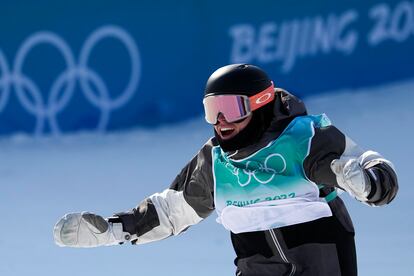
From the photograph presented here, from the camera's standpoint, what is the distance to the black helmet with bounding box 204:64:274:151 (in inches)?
151

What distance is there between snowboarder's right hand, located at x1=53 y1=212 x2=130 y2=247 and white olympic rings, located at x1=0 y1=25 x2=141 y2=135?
620 cm

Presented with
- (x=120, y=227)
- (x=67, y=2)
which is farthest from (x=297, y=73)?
(x=120, y=227)

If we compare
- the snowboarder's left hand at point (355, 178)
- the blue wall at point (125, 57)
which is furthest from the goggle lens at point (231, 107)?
the blue wall at point (125, 57)

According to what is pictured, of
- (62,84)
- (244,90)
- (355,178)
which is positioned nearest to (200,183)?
(244,90)

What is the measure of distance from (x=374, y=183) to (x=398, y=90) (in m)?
7.60

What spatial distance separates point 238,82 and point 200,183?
1.36 feet

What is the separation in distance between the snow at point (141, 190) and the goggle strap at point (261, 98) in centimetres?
231

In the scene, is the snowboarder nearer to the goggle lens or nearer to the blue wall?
the goggle lens

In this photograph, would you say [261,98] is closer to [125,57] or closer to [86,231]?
[86,231]

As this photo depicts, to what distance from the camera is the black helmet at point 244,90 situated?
385cm

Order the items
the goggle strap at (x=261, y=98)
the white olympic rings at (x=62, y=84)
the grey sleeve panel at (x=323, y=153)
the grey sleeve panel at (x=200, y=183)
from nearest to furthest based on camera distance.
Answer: the grey sleeve panel at (x=323, y=153) < the goggle strap at (x=261, y=98) < the grey sleeve panel at (x=200, y=183) < the white olympic rings at (x=62, y=84)

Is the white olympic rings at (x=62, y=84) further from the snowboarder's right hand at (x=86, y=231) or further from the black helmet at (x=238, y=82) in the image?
the black helmet at (x=238, y=82)

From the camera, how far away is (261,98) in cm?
386

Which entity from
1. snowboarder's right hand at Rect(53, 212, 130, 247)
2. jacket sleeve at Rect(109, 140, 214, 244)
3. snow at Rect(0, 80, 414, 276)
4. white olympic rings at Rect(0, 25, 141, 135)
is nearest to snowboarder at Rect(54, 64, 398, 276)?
jacket sleeve at Rect(109, 140, 214, 244)
